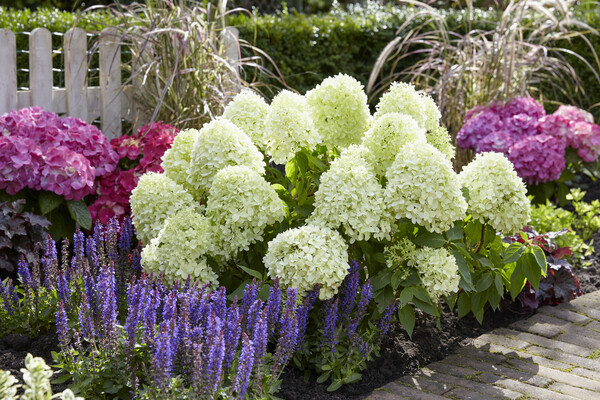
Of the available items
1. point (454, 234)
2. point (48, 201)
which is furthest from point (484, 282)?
point (48, 201)

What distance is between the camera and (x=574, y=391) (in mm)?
3248

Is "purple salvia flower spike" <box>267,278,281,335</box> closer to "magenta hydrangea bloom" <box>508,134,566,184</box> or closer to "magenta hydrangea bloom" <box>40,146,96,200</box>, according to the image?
"magenta hydrangea bloom" <box>40,146,96,200</box>

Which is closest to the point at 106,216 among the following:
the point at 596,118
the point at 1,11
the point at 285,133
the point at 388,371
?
the point at 285,133

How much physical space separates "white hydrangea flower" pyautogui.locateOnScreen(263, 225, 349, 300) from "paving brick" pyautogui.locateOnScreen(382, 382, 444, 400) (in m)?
0.51

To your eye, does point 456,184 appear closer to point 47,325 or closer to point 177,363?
point 177,363

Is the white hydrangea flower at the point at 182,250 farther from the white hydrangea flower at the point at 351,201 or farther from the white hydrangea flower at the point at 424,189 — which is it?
the white hydrangea flower at the point at 424,189

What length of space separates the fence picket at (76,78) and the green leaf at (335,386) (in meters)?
3.25

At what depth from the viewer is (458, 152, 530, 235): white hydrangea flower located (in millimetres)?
3273

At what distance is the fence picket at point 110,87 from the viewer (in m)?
5.45

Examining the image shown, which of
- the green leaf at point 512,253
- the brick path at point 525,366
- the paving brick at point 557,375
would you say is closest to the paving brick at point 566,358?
the brick path at point 525,366

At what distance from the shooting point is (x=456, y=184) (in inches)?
123

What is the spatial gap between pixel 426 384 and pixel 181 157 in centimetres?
161

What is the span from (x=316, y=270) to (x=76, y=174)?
6.30 feet

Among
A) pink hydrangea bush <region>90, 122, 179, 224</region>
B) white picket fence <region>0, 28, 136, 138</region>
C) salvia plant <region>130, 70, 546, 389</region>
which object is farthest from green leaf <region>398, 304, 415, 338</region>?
white picket fence <region>0, 28, 136, 138</region>
